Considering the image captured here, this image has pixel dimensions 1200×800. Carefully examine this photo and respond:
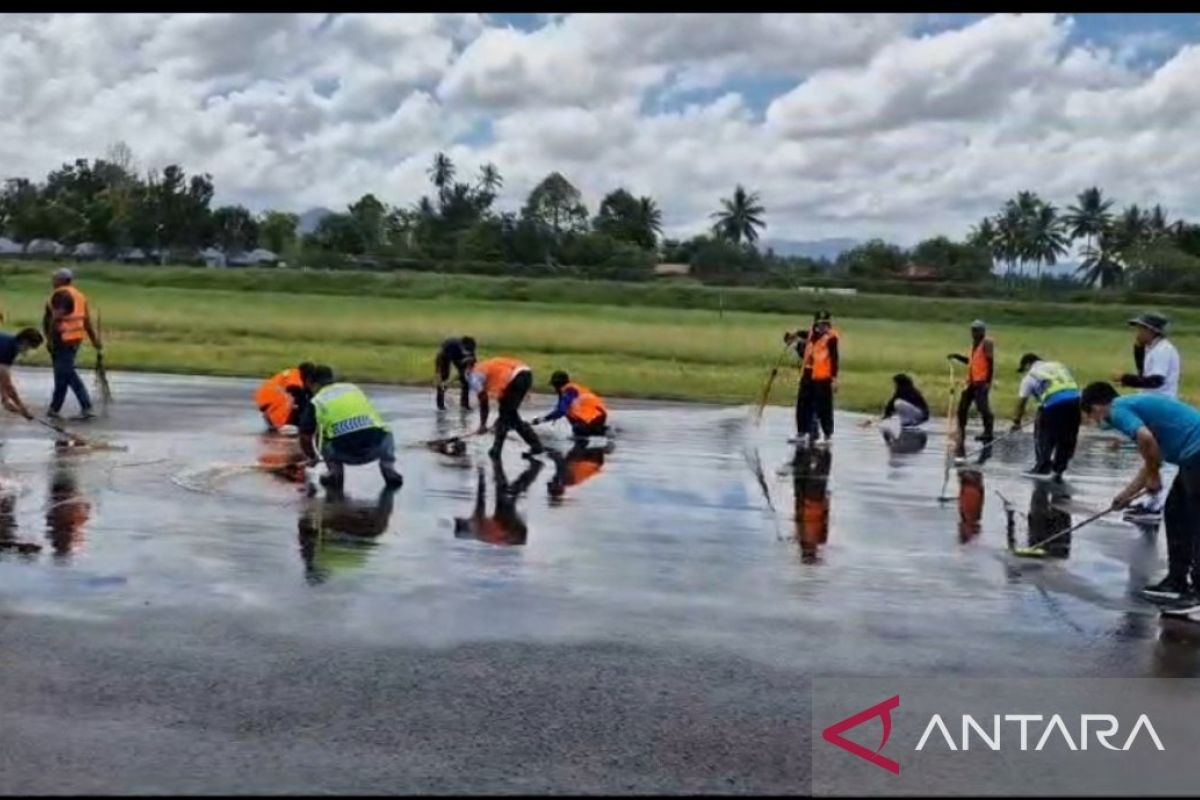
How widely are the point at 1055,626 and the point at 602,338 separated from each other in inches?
1252

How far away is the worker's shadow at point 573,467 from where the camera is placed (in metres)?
13.4

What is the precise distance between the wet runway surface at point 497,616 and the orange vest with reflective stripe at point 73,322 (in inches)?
133

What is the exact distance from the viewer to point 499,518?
11562 mm

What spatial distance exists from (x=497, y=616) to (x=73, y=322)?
12071 mm

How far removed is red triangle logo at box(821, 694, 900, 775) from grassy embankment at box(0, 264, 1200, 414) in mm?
19239

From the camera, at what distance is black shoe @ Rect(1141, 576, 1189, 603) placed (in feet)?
30.1

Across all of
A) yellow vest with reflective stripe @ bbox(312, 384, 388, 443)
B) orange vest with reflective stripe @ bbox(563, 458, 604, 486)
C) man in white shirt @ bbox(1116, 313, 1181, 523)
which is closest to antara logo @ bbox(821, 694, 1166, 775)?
man in white shirt @ bbox(1116, 313, 1181, 523)

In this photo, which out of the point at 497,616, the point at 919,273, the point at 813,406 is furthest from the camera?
the point at 919,273

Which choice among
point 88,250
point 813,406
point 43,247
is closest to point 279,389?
point 813,406

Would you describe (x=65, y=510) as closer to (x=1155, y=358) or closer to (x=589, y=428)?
(x=589, y=428)

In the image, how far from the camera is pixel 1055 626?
8.34 meters

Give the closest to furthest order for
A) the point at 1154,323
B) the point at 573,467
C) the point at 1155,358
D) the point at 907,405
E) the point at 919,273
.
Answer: the point at 1154,323 < the point at 1155,358 < the point at 573,467 < the point at 907,405 < the point at 919,273

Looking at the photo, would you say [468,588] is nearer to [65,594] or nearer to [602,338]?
[65,594]

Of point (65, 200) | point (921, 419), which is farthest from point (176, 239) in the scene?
point (921, 419)
